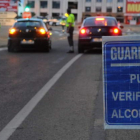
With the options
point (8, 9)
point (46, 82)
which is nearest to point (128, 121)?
point (46, 82)

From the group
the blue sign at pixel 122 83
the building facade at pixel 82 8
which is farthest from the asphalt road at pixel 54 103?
the building facade at pixel 82 8

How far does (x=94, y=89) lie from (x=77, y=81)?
3.51ft

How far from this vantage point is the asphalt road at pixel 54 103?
5359 mm

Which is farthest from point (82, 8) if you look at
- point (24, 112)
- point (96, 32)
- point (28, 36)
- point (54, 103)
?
point (24, 112)

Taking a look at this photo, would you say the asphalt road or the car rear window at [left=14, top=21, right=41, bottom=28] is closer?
the asphalt road

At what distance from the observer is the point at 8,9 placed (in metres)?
35.4

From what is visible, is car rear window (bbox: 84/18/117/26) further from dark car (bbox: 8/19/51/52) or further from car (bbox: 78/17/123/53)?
dark car (bbox: 8/19/51/52)

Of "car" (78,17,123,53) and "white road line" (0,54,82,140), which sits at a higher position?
"car" (78,17,123,53)

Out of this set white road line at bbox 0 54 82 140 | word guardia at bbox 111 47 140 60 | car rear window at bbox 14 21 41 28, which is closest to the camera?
word guardia at bbox 111 47 140 60

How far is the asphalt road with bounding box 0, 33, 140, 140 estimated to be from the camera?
211 inches

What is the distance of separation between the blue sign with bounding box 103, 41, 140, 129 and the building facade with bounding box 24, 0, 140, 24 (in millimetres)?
103107

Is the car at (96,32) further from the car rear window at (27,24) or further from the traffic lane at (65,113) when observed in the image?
the traffic lane at (65,113)

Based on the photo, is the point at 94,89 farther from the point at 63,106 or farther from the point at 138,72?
the point at 138,72

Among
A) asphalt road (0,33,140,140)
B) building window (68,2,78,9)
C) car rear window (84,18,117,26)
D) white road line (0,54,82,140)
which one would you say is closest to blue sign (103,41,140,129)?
asphalt road (0,33,140,140)
